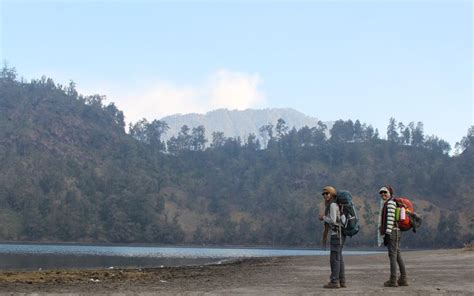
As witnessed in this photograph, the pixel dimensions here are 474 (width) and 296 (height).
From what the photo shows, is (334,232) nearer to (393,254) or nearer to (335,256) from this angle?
(335,256)

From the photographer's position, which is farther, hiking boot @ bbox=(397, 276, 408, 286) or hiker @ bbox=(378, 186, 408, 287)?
hiking boot @ bbox=(397, 276, 408, 286)

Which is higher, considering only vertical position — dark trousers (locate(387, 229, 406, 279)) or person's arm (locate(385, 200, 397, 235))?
person's arm (locate(385, 200, 397, 235))

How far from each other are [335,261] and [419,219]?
9.37 feet

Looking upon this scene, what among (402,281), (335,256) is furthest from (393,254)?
(335,256)

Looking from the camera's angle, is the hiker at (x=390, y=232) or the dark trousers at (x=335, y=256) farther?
the hiker at (x=390, y=232)

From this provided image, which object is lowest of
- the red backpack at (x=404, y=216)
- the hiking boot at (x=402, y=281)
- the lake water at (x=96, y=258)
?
the lake water at (x=96, y=258)

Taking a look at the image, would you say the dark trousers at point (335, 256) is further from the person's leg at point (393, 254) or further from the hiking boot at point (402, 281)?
the hiking boot at point (402, 281)

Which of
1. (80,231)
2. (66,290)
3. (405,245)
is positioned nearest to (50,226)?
(80,231)

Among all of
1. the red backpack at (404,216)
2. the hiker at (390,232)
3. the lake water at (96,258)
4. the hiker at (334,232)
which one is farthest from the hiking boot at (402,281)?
the lake water at (96,258)

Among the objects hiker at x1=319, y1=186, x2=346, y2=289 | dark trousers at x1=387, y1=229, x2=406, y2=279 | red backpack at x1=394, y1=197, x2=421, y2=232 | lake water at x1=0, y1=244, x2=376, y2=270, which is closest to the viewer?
hiker at x1=319, y1=186, x2=346, y2=289

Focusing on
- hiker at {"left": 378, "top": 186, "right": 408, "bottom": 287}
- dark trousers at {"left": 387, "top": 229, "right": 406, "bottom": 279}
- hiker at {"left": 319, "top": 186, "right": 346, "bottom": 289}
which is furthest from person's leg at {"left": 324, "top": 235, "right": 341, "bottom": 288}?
dark trousers at {"left": 387, "top": 229, "right": 406, "bottom": 279}

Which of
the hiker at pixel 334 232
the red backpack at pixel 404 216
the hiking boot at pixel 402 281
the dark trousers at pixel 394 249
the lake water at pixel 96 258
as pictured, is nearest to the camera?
the hiker at pixel 334 232

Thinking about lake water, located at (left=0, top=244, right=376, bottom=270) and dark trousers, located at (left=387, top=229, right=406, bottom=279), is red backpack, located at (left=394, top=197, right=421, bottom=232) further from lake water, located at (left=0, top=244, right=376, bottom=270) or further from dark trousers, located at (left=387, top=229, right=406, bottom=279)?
lake water, located at (left=0, top=244, right=376, bottom=270)

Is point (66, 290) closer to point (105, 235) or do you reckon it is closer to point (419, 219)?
point (419, 219)
